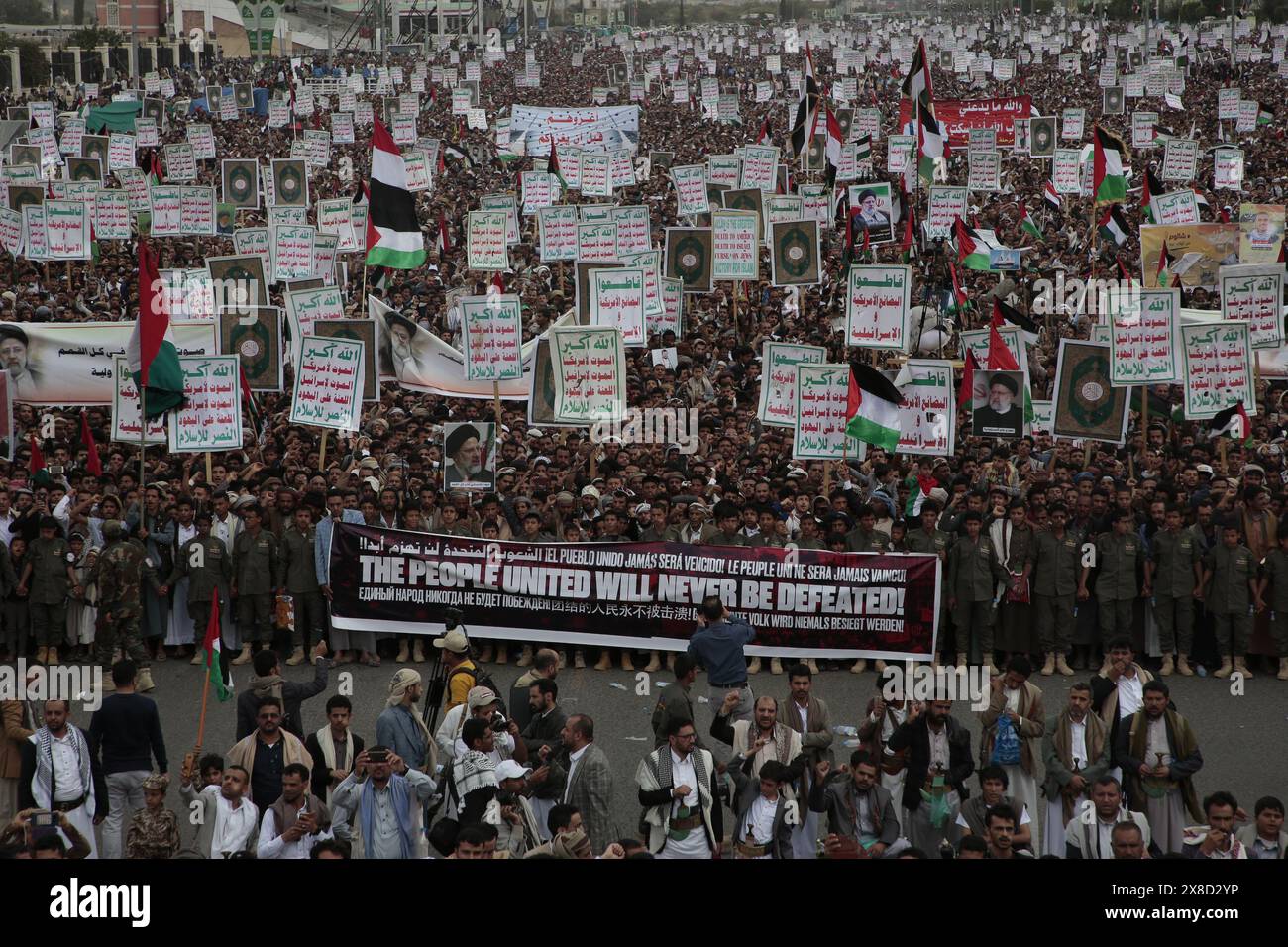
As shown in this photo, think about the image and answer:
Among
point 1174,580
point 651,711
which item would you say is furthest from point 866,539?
point 1174,580

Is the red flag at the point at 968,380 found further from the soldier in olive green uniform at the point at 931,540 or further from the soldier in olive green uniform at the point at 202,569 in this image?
the soldier in olive green uniform at the point at 202,569

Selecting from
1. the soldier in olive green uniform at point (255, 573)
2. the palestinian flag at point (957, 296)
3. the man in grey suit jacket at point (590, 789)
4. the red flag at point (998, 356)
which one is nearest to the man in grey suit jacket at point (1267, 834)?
the man in grey suit jacket at point (590, 789)

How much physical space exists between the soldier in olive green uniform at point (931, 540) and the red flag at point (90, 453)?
6.62m

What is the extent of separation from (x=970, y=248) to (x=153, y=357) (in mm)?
12244

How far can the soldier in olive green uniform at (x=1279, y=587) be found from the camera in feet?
36.6

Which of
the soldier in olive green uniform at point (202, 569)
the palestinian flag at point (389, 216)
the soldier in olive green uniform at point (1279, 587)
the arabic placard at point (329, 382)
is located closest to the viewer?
the soldier in olive green uniform at point (1279, 587)

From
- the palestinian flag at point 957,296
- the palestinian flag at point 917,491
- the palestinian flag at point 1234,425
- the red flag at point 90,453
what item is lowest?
the palestinian flag at point 917,491

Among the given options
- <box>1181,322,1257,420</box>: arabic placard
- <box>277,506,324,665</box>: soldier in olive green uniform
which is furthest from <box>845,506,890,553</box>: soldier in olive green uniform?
<box>277,506,324,665</box>: soldier in olive green uniform

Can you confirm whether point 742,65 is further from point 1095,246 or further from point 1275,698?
point 1275,698

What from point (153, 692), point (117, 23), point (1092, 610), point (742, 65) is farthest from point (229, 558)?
point (117, 23)

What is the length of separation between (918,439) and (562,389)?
9.91 feet

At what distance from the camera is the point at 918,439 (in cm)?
1298

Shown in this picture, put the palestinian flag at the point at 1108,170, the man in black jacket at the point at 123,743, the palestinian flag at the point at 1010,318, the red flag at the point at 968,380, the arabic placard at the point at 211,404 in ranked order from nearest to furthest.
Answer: the man in black jacket at the point at 123,743 → the arabic placard at the point at 211,404 → the red flag at the point at 968,380 → the palestinian flag at the point at 1010,318 → the palestinian flag at the point at 1108,170

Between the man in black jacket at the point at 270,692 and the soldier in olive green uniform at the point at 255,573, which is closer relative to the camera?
the man in black jacket at the point at 270,692
